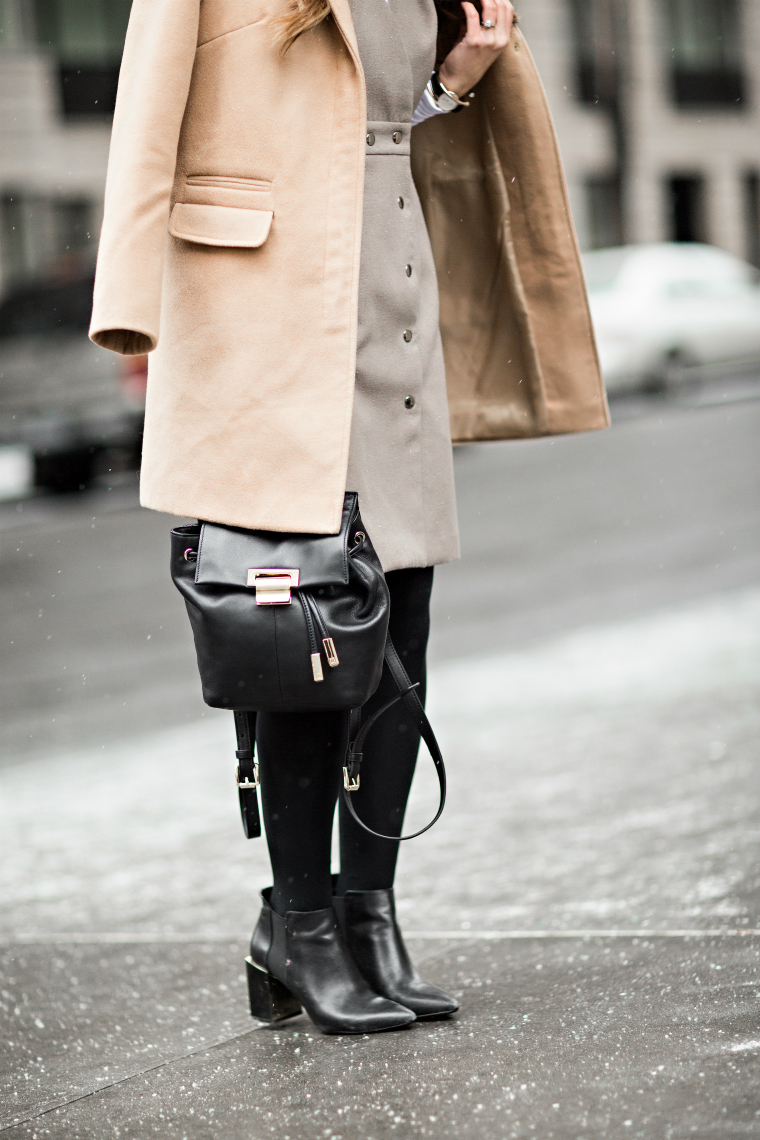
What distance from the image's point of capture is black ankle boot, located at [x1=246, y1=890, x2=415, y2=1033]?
252 cm

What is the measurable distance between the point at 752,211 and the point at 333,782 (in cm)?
3062

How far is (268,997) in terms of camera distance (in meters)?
2.65

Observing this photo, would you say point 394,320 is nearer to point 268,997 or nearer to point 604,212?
point 268,997

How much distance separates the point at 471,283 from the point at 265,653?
917 millimetres

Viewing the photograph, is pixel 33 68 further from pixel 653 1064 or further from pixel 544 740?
pixel 653 1064

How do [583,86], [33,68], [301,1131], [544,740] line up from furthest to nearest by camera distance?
1. [583,86]
2. [33,68]
3. [544,740]
4. [301,1131]

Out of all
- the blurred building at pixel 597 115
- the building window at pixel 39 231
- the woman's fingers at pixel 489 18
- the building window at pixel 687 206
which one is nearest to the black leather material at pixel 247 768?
the woman's fingers at pixel 489 18

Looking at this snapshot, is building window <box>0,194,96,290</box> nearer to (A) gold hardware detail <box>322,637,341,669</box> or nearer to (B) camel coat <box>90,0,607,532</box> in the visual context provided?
(B) camel coat <box>90,0,607,532</box>

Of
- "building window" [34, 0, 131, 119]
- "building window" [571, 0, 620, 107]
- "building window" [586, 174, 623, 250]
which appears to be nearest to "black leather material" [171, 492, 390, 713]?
"building window" [34, 0, 131, 119]

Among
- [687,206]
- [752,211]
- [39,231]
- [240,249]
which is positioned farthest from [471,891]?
[752,211]

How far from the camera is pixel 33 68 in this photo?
27359mm

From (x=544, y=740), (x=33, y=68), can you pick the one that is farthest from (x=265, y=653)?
(x=33, y=68)

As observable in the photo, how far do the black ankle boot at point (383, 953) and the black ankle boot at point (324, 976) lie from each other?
0.03 meters

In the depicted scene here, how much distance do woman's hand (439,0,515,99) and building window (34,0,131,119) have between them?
85.4 feet
